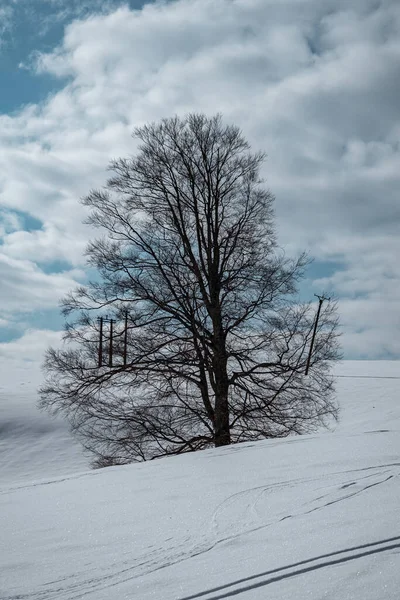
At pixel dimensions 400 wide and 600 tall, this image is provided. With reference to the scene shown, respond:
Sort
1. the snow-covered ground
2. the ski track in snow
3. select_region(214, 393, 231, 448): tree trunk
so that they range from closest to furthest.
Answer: the snow-covered ground
the ski track in snow
select_region(214, 393, 231, 448): tree trunk

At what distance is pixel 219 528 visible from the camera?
4367 millimetres

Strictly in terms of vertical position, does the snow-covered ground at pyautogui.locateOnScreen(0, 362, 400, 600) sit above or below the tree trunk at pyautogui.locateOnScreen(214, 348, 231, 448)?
below

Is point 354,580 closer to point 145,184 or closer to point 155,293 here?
point 155,293

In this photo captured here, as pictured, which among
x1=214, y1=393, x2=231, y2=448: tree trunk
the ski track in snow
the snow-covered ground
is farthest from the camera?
x1=214, y1=393, x2=231, y2=448: tree trunk

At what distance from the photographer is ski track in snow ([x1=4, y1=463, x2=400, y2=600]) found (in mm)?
3465

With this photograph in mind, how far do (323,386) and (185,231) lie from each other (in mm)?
4355

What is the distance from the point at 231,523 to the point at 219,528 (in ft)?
0.50

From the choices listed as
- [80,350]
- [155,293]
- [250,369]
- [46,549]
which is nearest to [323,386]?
[250,369]

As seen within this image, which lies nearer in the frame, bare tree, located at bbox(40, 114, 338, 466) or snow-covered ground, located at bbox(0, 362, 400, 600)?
snow-covered ground, located at bbox(0, 362, 400, 600)

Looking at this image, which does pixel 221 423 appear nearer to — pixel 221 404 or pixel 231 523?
pixel 221 404

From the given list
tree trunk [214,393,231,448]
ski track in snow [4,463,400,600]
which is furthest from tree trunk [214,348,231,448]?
ski track in snow [4,463,400,600]

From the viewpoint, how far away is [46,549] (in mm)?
4262

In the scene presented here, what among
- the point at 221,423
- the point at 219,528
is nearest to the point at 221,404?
the point at 221,423

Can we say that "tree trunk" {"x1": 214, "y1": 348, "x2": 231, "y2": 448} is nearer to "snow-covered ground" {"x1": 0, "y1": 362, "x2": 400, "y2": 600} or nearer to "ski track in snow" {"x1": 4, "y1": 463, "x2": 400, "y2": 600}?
"snow-covered ground" {"x1": 0, "y1": 362, "x2": 400, "y2": 600}
